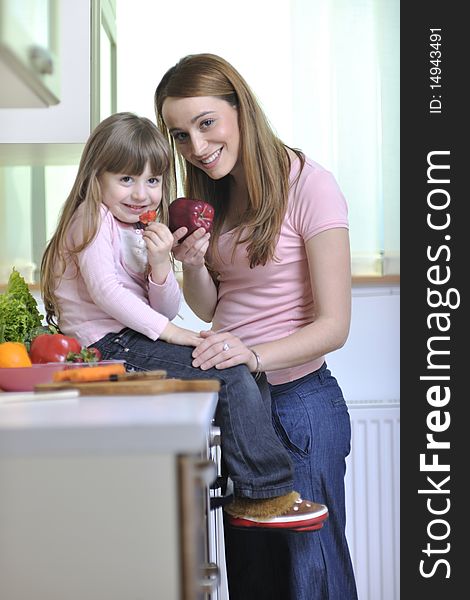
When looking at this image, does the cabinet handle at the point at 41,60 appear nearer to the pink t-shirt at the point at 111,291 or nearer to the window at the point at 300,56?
the pink t-shirt at the point at 111,291

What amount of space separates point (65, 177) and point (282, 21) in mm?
801

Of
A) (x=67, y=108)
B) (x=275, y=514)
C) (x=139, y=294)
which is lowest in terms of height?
(x=275, y=514)

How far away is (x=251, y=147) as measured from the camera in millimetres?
1933

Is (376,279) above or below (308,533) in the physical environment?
above

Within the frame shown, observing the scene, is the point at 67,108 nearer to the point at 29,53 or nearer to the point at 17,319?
the point at 17,319

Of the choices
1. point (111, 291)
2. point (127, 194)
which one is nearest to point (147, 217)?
point (127, 194)

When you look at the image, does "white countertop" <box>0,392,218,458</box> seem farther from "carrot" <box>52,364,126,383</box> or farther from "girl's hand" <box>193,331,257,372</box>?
"girl's hand" <box>193,331,257,372</box>

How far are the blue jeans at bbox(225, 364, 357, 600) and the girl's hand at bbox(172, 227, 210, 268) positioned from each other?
1.01ft

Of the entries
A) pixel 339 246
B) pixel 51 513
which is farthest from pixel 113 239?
pixel 51 513

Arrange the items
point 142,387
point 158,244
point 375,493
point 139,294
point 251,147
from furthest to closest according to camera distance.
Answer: point 375,493 < point 251,147 < point 139,294 < point 158,244 < point 142,387

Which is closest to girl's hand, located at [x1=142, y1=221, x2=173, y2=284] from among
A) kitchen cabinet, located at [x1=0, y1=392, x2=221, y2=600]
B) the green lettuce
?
the green lettuce

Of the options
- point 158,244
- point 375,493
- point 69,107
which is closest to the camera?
point 158,244

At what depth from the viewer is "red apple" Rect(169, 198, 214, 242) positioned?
6.23 ft

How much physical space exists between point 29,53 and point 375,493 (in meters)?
1.90
